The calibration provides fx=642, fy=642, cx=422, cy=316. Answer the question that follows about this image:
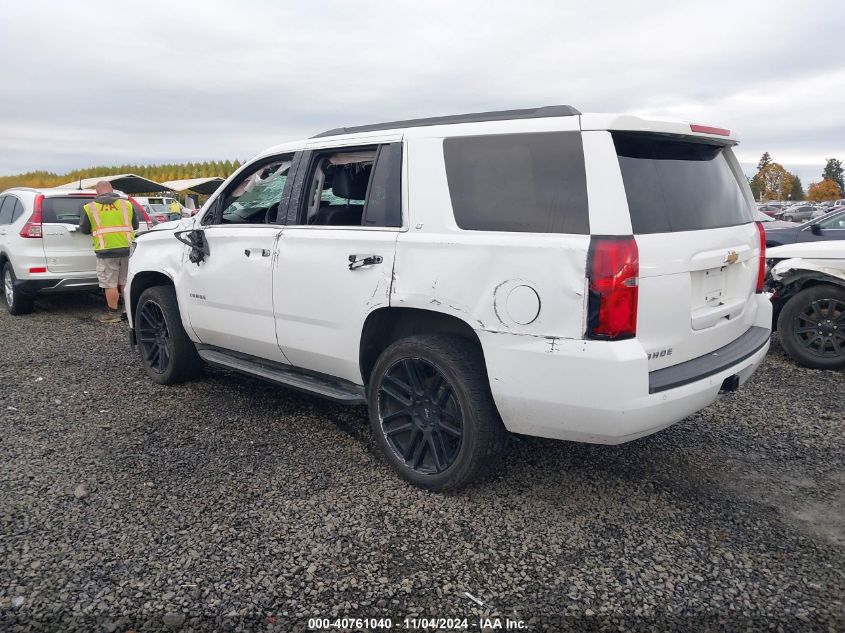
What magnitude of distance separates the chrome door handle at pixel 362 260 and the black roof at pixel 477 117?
0.76 m

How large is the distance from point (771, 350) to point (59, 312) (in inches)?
354

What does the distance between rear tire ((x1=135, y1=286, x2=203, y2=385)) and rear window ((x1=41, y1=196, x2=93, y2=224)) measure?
4.14m

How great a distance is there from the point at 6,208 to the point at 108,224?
2.17 metres

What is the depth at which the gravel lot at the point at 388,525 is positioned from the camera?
2.48 metres

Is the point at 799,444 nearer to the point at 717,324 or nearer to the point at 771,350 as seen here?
the point at 717,324

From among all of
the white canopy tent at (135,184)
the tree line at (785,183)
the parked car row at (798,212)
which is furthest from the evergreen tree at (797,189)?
the white canopy tent at (135,184)

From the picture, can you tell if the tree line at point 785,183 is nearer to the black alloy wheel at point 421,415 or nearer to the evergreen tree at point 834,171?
the evergreen tree at point 834,171

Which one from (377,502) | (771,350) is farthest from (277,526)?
(771,350)

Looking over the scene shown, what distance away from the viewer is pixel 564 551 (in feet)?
9.35

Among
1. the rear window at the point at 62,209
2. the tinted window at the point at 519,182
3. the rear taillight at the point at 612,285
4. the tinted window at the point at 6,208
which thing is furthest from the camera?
the tinted window at the point at 6,208

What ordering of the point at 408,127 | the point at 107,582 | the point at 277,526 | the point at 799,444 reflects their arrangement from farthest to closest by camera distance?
the point at 799,444
the point at 408,127
the point at 277,526
the point at 107,582

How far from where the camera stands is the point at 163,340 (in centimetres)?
521

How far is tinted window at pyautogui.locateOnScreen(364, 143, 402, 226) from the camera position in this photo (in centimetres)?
342

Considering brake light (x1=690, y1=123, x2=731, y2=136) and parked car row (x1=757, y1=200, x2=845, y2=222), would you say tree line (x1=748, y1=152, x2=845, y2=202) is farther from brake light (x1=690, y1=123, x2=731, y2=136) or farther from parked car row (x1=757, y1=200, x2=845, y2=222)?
brake light (x1=690, y1=123, x2=731, y2=136)
